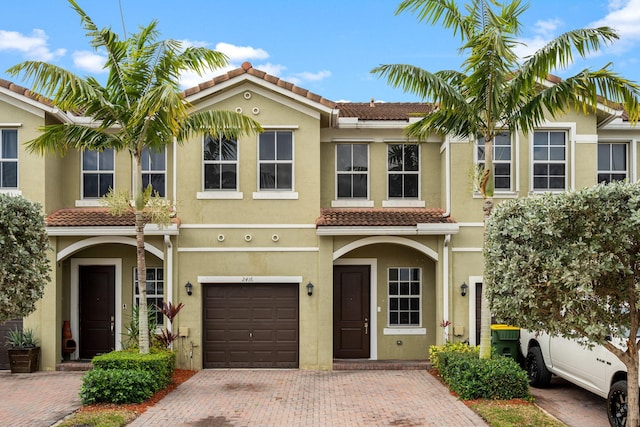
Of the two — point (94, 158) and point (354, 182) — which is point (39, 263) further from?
point (354, 182)

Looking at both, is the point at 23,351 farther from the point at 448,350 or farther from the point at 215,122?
A: the point at 448,350

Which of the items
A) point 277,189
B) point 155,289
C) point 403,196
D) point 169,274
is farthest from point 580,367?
point 155,289

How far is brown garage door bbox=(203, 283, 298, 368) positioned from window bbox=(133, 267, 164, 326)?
5.04 feet

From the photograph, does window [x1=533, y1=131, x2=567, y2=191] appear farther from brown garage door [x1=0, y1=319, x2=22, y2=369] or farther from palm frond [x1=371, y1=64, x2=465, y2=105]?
brown garage door [x1=0, y1=319, x2=22, y2=369]

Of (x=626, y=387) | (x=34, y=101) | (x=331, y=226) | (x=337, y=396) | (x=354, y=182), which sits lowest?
(x=337, y=396)

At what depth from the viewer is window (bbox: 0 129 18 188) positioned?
13844 mm

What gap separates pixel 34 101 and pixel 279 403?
931 centimetres

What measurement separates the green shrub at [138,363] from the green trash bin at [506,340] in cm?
739

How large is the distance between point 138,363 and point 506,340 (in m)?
8.09

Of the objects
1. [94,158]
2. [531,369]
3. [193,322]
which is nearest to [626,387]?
[531,369]

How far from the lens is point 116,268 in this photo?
591 inches

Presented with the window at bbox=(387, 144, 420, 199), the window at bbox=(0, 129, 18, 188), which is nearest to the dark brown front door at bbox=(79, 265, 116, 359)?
the window at bbox=(0, 129, 18, 188)

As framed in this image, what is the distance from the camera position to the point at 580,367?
33.4 ft

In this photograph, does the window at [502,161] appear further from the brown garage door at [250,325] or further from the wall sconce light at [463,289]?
the brown garage door at [250,325]
